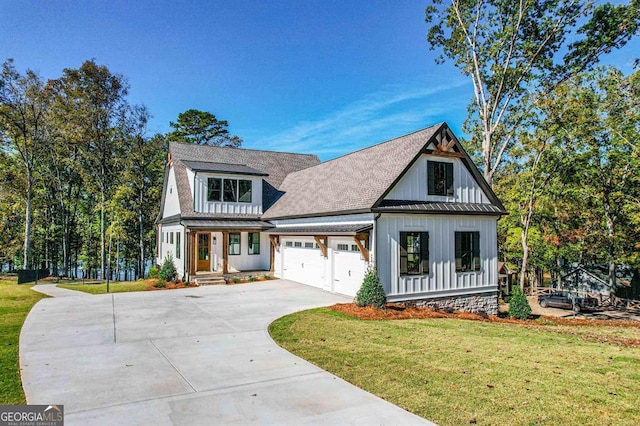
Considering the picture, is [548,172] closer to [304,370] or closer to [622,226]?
[622,226]

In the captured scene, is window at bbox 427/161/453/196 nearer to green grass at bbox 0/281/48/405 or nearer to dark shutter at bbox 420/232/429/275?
dark shutter at bbox 420/232/429/275

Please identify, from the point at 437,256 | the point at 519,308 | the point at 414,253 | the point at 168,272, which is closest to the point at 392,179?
the point at 414,253

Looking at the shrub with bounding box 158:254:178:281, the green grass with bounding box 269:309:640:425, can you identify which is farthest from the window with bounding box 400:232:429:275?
the shrub with bounding box 158:254:178:281

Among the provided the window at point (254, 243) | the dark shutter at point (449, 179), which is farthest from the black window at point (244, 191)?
the dark shutter at point (449, 179)

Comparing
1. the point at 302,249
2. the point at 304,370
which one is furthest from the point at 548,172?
the point at 304,370

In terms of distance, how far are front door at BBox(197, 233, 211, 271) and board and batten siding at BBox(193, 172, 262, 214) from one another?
1.59 metres

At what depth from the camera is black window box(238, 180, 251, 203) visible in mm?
23109

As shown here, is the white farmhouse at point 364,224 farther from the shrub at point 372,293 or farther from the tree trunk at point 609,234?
the tree trunk at point 609,234

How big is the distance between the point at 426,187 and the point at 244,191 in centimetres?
1188

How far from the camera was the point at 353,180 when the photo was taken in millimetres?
17688

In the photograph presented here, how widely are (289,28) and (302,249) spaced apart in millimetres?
11026

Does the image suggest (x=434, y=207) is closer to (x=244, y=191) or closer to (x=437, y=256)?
(x=437, y=256)

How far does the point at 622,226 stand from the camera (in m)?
24.3

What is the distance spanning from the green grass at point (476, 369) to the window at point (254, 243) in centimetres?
1182
